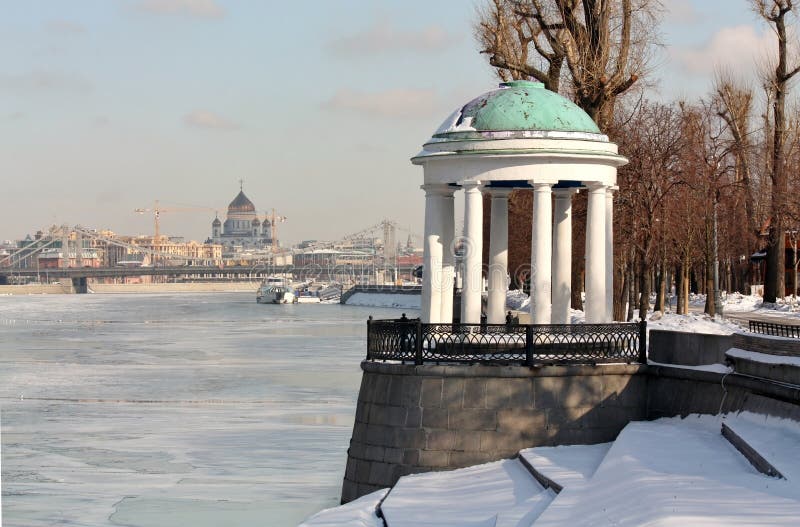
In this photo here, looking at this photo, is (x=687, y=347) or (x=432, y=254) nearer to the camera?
(x=687, y=347)

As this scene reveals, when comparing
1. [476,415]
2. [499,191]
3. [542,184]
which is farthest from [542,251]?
[476,415]

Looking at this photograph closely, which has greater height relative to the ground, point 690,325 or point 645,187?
point 645,187

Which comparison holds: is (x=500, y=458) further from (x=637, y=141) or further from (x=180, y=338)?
(x=180, y=338)

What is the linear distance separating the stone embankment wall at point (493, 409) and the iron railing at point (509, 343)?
0.27 m

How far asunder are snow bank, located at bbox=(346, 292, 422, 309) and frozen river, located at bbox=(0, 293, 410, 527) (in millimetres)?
87366

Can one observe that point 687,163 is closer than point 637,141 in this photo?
No

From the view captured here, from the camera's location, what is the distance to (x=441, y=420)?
70.3ft

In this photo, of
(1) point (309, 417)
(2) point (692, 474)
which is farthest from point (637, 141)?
(2) point (692, 474)

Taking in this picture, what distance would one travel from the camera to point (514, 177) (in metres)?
23.5

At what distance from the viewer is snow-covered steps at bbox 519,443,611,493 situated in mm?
18578

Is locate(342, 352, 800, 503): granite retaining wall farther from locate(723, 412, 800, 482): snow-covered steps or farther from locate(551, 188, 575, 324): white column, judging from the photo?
locate(551, 188, 575, 324): white column

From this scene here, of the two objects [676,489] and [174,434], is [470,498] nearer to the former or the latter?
[676,489]

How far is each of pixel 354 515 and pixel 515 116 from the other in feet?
25.0

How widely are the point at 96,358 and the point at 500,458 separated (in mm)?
45417
